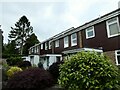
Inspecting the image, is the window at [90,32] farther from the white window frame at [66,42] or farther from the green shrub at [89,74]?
the green shrub at [89,74]

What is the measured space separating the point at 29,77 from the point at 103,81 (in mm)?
5032

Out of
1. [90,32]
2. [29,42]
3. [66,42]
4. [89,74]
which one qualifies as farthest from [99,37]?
[29,42]

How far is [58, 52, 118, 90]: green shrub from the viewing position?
8.66m

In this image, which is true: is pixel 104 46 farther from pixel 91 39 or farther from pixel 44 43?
pixel 44 43

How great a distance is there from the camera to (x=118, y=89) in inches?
375

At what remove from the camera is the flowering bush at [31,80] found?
38.1 ft

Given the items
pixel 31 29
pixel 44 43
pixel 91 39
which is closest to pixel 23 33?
pixel 31 29

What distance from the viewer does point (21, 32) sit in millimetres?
53500

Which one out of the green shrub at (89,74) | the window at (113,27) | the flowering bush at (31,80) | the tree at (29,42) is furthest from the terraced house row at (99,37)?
the tree at (29,42)

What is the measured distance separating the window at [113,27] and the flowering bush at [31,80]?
716 cm

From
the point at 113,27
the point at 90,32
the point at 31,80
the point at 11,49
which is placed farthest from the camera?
the point at 11,49

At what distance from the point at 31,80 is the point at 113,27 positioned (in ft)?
28.3

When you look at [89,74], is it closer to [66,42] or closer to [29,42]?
[66,42]

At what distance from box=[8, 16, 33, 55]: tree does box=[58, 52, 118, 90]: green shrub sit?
4381 centimetres
